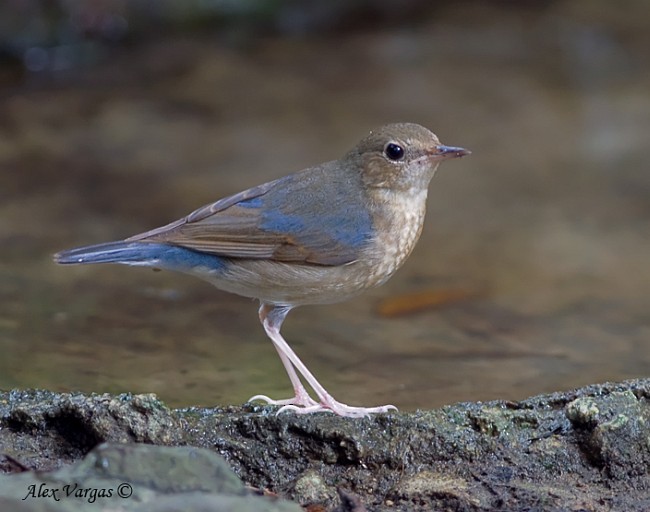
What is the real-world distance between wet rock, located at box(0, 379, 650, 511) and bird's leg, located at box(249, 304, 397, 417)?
0.75ft

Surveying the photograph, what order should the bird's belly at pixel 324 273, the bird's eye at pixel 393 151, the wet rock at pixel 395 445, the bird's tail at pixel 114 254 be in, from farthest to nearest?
the bird's eye at pixel 393 151 → the bird's belly at pixel 324 273 → the bird's tail at pixel 114 254 → the wet rock at pixel 395 445

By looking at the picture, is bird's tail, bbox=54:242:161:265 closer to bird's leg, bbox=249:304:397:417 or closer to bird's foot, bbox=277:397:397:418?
bird's leg, bbox=249:304:397:417

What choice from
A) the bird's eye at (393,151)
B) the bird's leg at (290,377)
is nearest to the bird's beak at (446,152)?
the bird's eye at (393,151)

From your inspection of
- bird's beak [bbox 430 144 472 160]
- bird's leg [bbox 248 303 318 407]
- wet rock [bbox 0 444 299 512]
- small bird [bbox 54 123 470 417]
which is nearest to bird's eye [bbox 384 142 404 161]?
small bird [bbox 54 123 470 417]

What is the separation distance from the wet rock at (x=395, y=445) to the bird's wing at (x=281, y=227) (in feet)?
3.00

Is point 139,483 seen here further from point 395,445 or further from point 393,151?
point 393,151

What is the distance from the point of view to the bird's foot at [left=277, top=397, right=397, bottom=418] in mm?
4984

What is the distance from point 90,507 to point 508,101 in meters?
9.41

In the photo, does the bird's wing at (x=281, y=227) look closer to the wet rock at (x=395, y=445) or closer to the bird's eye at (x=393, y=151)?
the bird's eye at (x=393, y=151)

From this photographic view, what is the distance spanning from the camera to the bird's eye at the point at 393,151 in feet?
18.2

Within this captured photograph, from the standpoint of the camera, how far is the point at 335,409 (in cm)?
519

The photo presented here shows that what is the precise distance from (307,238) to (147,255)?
2.69 ft
